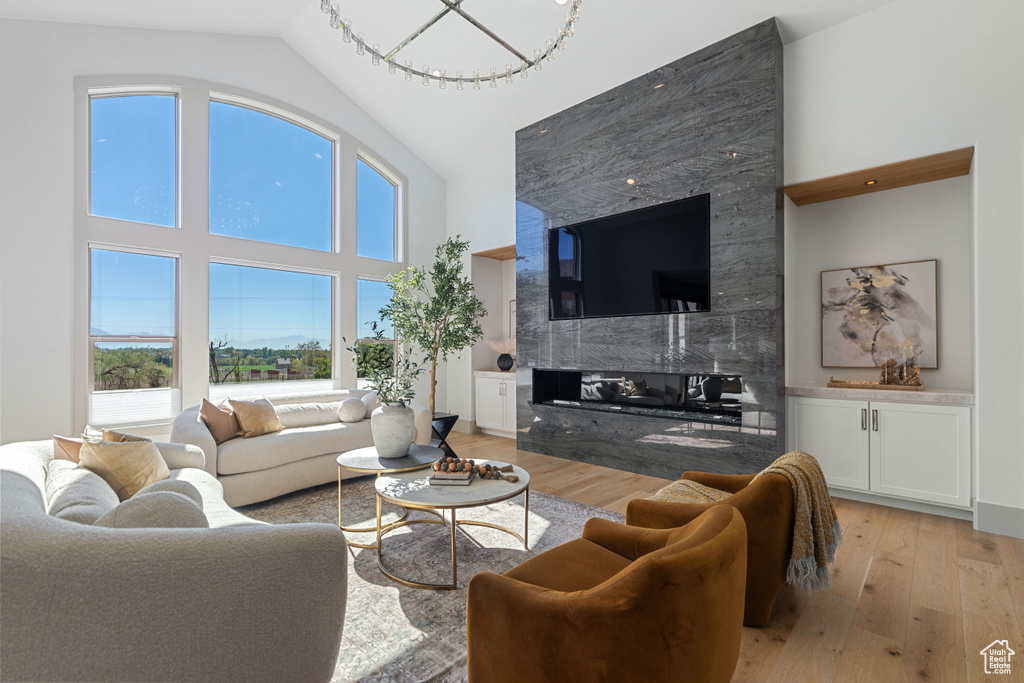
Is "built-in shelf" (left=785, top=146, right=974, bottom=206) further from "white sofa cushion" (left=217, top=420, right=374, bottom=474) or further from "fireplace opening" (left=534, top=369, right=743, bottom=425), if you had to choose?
"white sofa cushion" (left=217, top=420, right=374, bottom=474)

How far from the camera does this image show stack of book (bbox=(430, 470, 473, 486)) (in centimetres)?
252

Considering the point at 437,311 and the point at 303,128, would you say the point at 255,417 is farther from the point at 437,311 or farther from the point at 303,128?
the point at 303,128

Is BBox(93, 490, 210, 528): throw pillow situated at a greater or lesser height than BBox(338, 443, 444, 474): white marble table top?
greater

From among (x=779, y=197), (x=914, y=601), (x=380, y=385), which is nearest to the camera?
(x=914, y=601)

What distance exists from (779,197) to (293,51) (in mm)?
5332

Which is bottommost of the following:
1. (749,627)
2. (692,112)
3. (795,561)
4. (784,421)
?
(749,627)

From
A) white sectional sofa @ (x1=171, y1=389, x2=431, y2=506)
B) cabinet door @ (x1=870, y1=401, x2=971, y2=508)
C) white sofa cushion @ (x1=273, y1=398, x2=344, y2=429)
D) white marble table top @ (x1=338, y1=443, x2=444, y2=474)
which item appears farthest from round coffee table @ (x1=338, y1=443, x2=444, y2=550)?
cabinet door @ (x1=870, y1=401, x2=971, y2=508)

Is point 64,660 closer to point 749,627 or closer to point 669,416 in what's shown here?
point 749,627

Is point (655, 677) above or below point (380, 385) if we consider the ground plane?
below

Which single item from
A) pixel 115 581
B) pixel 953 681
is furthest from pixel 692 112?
pixel 115 581

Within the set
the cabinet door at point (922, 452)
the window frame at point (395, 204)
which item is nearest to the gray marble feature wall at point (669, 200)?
the cabinet door at point (922, 452)

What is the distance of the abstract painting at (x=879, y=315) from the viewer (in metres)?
3.65

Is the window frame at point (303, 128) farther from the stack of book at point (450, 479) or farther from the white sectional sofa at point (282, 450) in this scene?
the stack of book at point (450, 479)

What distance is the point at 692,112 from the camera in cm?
405
